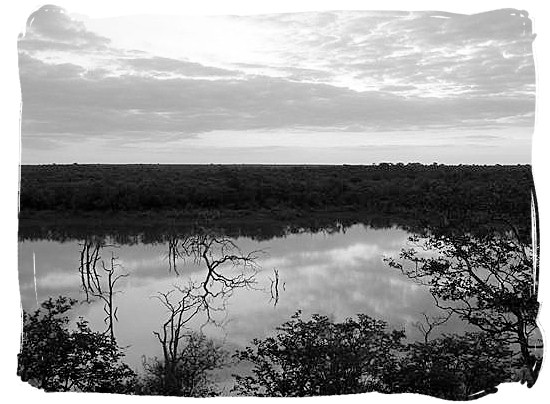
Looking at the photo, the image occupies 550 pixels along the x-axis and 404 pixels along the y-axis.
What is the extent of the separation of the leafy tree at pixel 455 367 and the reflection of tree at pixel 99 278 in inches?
54.1

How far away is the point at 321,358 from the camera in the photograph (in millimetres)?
3463

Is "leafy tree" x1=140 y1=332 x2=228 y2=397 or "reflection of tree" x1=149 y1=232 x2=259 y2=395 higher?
"reflection of tree" x1=149 y1=232 x2=259 y2=395

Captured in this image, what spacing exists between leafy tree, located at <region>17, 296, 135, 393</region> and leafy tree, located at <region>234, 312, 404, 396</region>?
60 centimetres

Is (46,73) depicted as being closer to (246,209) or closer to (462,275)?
(246,209)

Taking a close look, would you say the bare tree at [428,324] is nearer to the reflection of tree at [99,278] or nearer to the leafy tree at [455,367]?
the leafy tree at [455,367]

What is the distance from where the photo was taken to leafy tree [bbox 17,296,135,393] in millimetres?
3465

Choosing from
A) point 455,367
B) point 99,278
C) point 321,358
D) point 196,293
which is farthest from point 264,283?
point 455,367

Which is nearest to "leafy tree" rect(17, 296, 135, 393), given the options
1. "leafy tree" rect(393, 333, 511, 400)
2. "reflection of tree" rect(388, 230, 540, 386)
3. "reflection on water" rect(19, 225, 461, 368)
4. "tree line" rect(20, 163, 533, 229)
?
"reflection on water" rect(19, 225, 461, 368)

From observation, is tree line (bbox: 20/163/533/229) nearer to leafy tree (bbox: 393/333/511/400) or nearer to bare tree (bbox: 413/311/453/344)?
bare tree (bbox: 413/311/453/344)

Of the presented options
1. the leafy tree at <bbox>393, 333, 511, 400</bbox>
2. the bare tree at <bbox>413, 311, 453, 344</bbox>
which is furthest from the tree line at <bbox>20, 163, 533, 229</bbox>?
the leafy tree at <bbox>393, 333, 511, 400</bbox>

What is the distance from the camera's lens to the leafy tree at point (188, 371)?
3.44 meters

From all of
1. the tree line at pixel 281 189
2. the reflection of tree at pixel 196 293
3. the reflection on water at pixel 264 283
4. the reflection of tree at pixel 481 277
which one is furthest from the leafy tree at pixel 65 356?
the reflection of tree at pixel 481 277

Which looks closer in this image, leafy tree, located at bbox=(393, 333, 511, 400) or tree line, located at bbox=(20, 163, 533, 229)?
leafy tree, located at bbox=(393, 333, 511, 400)

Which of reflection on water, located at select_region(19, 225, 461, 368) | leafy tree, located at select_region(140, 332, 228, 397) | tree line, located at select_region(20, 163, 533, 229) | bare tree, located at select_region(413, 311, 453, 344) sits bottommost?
leafy tree, located at select_region(140, 332, 228, 397)
